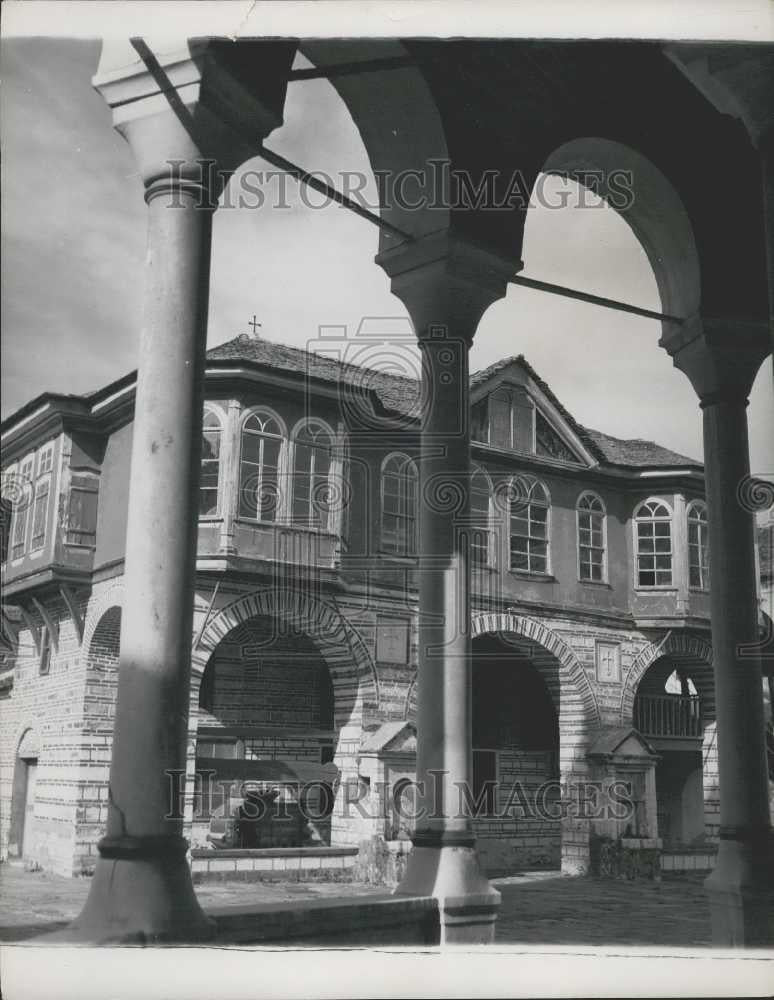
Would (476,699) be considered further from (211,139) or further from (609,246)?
(211,139)

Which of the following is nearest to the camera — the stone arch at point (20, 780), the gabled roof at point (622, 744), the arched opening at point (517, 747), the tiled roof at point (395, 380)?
the tiled roof at point (395, 380)

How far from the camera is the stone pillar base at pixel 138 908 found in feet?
12.6

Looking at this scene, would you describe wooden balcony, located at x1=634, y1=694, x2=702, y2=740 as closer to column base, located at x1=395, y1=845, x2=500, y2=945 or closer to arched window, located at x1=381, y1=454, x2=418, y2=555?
arched window, located at x1=381, y1=454, x2=418, y2=555

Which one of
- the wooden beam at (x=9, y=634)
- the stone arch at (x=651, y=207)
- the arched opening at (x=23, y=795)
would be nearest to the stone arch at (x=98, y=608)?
the arched opening at (x=23, y=795)

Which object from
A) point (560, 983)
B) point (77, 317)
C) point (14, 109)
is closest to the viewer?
point (560, 983)

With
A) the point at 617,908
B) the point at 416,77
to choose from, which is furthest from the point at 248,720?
the point at 416,77

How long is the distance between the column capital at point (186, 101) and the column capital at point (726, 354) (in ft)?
11.9

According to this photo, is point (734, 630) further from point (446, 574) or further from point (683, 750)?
point (683, 750)

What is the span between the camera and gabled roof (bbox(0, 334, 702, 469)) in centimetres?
1727

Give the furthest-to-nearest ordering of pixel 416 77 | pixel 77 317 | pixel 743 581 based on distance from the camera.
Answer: pixel 77 317 → pixel 743 581 → pixel 416 77

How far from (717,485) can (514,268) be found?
1.96 metres

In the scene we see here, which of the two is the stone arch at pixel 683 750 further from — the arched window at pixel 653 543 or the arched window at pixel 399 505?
the arched window at pixel 399 505

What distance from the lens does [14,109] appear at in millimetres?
5156

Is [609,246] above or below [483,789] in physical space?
above
